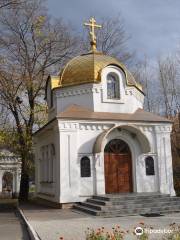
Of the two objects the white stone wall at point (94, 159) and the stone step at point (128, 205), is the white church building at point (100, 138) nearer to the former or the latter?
the white stone wall at point (94, 159)

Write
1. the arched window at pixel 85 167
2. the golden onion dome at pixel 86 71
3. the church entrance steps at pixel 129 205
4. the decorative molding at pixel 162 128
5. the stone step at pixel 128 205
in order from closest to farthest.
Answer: the church entrance steps at pixel 129 205 < the stone step at pixel 128 205 < the arched window at pixel 85 167 < the decorative molding at pixel 162 128 < the golden onion dome at pixel 86 71

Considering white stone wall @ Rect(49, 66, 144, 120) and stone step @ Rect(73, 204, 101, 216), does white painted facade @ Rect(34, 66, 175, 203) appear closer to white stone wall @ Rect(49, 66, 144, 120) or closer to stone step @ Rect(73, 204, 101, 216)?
white stone wall @ Rect(49, 66, 144, 120)

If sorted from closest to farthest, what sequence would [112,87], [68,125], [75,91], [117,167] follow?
[68,125], [117,167], [75,91], [112,87]

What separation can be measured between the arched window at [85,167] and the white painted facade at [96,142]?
0.15 m

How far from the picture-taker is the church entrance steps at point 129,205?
1382 cm

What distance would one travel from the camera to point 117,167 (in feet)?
57.2

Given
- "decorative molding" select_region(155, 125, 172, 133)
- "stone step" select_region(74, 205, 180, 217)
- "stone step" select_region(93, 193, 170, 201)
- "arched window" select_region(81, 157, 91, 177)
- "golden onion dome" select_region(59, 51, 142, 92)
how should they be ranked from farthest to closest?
"golden onion dome" select_region(59, 51, 142, 92) → "decorative molding" select_region(155, 125, 172, 133) → "arched window" select_region(81, 157, 91, 177) → "stone step" select_region(93, 193, 170, 201) → "stone step" select_region(74, 205, 180, 217)

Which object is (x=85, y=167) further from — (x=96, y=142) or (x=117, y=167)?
(x=117, y=167)

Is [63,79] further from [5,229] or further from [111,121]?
[5,229]

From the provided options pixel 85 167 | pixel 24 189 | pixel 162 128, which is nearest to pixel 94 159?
pixel 85 167

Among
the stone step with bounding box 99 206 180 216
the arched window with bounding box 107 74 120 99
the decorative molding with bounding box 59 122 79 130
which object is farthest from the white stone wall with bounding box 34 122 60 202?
the arched window with bounding box 107 74 120 99

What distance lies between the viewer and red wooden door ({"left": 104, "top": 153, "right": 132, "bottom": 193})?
675 inches

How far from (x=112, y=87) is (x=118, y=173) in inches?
182

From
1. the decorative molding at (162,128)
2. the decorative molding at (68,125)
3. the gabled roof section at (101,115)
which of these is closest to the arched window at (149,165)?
the decorative molding at (162,128)
